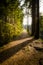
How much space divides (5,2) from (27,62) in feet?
A: 12.2

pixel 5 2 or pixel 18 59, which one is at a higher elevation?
pixel 5 2

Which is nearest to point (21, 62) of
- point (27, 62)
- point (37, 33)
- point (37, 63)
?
point (27, 62)

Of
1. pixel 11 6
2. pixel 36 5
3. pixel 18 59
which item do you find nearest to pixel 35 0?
pixel 36 5

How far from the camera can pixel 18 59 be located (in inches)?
223

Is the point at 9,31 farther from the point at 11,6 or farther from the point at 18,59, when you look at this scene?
the point at 18,59

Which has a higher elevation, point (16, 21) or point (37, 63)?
point (16, 21)

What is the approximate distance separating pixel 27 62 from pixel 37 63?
0.41 m

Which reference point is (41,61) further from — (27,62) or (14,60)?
(14,60)

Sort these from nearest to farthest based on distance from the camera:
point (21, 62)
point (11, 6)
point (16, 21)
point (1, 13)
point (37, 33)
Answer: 1. point (21, 62)
2. point (1, 13)
3. point (11, 6)
4. point (16, 21)
5. point (37, 33)

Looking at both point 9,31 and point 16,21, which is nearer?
point 9,31

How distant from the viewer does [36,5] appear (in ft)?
41.1

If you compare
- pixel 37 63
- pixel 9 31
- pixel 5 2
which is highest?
pixel 5 2

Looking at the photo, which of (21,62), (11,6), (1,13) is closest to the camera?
(21,62)

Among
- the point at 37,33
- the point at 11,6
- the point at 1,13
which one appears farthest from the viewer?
the point at 37,33
